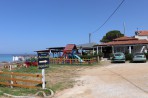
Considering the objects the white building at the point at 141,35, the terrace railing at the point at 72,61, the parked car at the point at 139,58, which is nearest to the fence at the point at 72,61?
the terrace railing at the point at 72,61

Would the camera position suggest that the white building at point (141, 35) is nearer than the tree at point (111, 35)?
Yes

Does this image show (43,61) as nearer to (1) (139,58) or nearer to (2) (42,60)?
(2) (42,60)

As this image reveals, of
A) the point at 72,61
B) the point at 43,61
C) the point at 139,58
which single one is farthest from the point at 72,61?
the point at 43,61

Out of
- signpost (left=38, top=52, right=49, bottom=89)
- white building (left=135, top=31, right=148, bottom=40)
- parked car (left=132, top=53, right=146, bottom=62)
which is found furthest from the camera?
white building (left=135, top=31, right=148, bottom=40)

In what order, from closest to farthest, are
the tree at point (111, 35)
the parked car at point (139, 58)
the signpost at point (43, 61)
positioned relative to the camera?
1. the signpost at point (43, 61)
2. the parked car at point (139, 58)
3. the tree at point (111, 35)

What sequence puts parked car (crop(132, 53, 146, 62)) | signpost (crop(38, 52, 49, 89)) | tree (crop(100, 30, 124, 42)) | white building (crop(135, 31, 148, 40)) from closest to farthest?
signpost (crop(38, 52, 49, 89))
parked car (crop(132, 53, 146, 62))
white building (crop(135, 31, 148, 40))
tree (crop(100, 30, 124, 42))

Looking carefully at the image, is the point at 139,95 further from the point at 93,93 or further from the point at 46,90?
the point at 46,90

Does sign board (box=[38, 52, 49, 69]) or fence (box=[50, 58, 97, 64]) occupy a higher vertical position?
sign board (box=[38, 52, 49, 69])

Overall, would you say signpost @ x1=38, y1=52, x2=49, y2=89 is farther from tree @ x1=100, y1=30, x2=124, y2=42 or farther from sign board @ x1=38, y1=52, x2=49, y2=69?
A: tree @ x1=100, y1=30, x2=124, y2=42

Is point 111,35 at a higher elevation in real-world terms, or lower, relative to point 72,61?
higher

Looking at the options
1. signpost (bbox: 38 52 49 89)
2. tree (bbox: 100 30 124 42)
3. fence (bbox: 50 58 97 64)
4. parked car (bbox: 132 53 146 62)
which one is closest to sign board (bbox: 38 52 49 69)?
signpost (bbox: 38 52 49 89)

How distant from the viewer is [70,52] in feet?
134

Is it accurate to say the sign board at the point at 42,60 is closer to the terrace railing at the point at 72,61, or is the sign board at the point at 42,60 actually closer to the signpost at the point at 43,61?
the signpost at the point at 43,61

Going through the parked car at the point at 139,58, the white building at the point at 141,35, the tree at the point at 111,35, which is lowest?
the parked car at the point at 139,58
